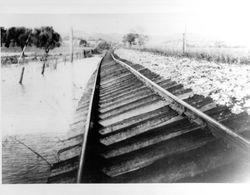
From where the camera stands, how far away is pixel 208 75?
2.64 meters

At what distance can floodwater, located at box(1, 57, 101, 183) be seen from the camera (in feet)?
8.34

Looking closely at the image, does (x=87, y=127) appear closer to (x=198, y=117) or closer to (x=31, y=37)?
(x=198, y=117)

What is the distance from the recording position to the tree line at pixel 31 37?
104 inches

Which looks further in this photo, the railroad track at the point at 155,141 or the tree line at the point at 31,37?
the tree line at the point at 31,37

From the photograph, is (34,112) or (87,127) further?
(34,112)

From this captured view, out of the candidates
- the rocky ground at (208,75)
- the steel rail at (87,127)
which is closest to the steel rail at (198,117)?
the rocky ground at (208,75)

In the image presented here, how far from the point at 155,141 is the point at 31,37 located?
4.48 feet

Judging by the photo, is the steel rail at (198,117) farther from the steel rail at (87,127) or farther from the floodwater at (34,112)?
the floodwater at (34,112)

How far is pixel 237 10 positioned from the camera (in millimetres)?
2646

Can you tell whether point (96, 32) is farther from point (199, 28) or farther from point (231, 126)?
point (231, 126)

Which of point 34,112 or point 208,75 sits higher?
point 208,75

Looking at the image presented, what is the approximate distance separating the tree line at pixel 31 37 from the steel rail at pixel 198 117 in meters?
0.77

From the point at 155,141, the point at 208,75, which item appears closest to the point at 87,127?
the point at 155,141

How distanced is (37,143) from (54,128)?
18 centimetres
